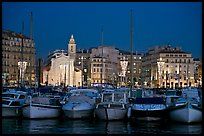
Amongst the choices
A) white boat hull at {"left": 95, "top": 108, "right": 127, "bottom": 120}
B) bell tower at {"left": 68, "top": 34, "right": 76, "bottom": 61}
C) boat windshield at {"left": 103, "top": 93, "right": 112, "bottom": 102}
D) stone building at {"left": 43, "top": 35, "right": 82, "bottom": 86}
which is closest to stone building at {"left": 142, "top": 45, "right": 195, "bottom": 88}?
stone building at {"left": 43, "top": 35, "right": 82, "bottom": 86}

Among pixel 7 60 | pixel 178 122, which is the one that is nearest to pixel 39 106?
pixel 178 122

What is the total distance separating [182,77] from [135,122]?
114974 millimetres

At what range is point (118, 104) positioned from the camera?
75.4 feet

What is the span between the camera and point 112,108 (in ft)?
72.3

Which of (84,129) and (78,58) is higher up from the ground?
(78,58)

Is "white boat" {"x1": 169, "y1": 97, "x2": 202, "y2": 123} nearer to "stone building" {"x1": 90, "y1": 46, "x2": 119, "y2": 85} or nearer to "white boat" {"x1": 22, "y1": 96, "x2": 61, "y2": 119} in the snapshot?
"white boat" {"x1": 22, "y1": 96, "x2": 61, "y2": 119}

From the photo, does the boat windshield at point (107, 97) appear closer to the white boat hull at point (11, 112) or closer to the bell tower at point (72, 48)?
the white boat hull at point (11, 112)

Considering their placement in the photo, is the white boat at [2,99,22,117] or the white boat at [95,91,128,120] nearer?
the white boat at [95,91,128,120]

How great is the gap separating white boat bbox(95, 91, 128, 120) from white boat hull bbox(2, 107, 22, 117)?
17.0 ft

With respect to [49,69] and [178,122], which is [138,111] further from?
[49,69]

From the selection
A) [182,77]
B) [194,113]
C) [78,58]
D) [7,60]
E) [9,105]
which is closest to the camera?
[194,113]

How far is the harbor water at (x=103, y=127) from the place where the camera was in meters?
16.9

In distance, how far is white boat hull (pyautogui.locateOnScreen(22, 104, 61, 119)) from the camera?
23016mm

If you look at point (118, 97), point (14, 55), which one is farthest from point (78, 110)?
point (14, 55)
